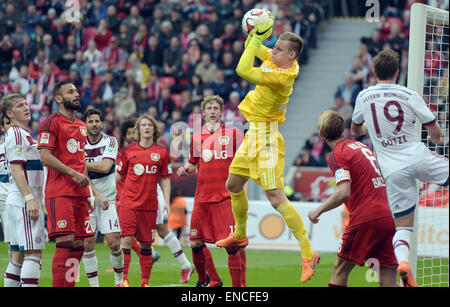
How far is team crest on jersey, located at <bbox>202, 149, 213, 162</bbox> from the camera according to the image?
8578 mm

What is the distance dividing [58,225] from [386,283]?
124 inches

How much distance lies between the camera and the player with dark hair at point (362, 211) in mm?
6309

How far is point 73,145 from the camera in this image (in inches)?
280

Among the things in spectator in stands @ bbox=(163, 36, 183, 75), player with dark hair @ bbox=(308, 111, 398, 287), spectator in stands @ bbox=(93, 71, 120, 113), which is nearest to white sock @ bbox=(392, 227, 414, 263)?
player with dark hair @ bbox=(308, 111, 398, 287)

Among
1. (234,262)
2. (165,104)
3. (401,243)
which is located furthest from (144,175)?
(165,104)

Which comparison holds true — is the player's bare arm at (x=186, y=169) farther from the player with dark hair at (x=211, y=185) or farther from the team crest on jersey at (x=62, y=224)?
→ the team crest on jersey at (x=62, y=224)

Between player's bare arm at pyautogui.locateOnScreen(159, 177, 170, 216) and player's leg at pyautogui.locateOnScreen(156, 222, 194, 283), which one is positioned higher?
player's bare arm at pyautogui.locateOnScreen(159, 177, 170, 216)

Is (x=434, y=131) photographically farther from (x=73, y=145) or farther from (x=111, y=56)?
(x=111, y=56)

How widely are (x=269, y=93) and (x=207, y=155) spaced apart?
1.94 metres

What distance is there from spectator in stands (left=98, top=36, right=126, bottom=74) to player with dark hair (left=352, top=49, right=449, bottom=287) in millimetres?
14039

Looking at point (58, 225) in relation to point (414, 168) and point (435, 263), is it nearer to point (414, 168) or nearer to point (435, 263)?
point (414, 168)

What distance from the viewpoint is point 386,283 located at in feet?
21.1

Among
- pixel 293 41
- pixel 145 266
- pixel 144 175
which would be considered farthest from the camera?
pixel 144 175

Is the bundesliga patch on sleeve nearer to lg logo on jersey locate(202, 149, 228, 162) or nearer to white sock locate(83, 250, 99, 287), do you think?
lg logo on jersey locate(202, 149, 228, 162)
